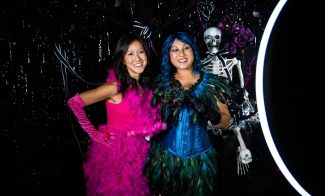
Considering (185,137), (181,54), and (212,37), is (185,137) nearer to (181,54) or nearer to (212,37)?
(181,54)

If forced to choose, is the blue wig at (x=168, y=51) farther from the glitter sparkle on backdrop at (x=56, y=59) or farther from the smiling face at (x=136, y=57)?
the glitter sparkle on backdrop at (x=56, y=59)

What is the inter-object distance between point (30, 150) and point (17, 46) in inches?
30.4

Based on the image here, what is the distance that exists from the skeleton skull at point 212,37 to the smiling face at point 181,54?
54 cm

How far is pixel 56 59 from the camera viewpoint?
6.08ft

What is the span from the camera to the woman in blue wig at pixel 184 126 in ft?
5.29

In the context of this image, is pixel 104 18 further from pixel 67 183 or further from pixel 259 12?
pixel 67 183

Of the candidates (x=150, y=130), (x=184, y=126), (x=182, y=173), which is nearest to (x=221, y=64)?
(x=184, y=126)

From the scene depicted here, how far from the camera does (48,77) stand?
187 cm

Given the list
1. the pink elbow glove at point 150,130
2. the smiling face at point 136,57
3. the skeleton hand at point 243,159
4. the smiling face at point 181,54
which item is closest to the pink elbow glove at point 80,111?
the pink elbow glove at point 150,130

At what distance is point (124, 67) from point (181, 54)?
0.41 metres

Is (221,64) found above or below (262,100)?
above

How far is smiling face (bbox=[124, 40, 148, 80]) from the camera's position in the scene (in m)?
1.68

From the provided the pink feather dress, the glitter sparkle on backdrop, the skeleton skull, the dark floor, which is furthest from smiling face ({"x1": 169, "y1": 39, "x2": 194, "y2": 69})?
the dark floor

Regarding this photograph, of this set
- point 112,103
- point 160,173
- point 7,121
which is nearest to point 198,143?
point 160,173
